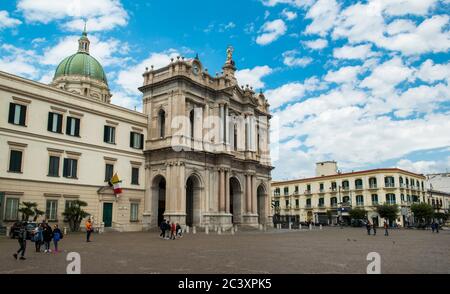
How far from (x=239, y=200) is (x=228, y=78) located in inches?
647

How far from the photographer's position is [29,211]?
3134 cm

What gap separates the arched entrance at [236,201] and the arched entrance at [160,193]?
9811mm

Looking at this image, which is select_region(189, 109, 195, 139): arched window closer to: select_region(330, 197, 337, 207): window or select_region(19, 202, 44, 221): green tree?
select_region(19, 202, 44, 221): green tree

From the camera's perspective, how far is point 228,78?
173ft

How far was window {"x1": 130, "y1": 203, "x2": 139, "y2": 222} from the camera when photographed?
4325 centimetres

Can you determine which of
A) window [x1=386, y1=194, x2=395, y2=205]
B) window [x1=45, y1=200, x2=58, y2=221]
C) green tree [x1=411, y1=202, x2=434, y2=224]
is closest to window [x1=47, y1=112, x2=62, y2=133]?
window [x1=45, y1=200, x2=58, y2=221]

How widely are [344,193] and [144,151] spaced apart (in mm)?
49932

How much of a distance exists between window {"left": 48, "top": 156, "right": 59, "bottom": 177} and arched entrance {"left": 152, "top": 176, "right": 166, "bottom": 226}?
11556mm

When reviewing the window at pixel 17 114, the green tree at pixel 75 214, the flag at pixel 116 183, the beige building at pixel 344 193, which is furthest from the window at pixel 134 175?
the beige building at pixel 344 193

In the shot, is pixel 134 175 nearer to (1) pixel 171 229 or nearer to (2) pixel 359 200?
(1) pixel 171 229

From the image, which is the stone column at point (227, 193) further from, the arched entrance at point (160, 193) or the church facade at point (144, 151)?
the arched entrance at point (160, 193)

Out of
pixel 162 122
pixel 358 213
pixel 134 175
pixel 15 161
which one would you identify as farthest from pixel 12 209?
pixel 358 213

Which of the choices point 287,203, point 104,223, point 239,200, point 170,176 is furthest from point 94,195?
point 287,203
